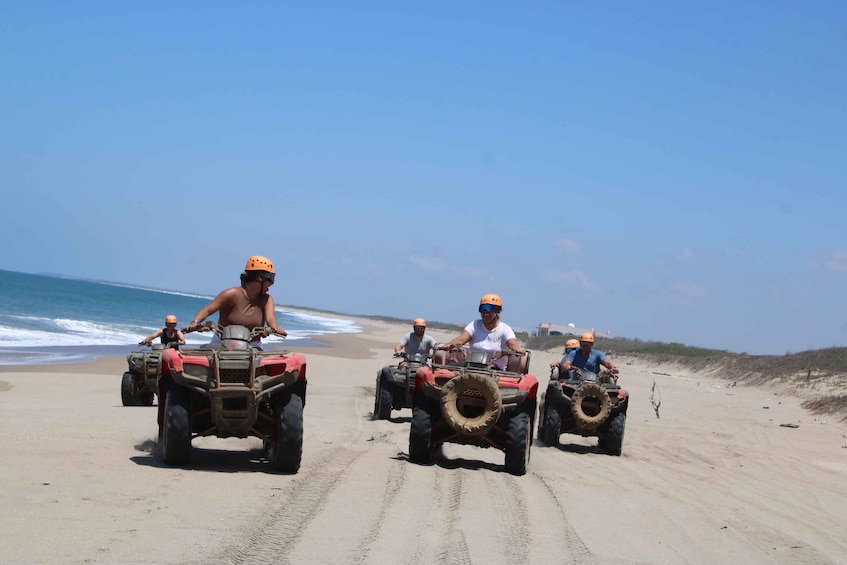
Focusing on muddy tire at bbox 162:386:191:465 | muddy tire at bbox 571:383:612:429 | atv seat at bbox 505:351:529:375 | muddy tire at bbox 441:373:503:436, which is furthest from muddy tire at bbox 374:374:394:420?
muddy tire at bbox 162:386:191:465

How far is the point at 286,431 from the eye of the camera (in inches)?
356

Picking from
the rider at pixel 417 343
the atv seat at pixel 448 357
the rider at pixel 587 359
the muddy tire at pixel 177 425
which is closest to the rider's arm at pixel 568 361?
the rider at pixel 587 359

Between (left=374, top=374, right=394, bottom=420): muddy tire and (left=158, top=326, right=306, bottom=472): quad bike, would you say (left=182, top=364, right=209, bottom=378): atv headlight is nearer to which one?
(left=158, top=326, right=306, bottom=472): quad bike

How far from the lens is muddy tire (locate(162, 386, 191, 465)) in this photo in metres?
8.85

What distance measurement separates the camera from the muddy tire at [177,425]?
885cm

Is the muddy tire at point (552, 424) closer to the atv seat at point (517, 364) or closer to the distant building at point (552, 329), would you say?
the atv seat at point (517, 364)

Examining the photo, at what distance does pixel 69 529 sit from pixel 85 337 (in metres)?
39.0

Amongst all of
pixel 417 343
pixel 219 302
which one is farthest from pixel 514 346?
pixel 417 343

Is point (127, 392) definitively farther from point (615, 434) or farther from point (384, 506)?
point (384, 506)

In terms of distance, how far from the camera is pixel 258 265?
986 centimetres

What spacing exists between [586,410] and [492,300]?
3118 millimetres

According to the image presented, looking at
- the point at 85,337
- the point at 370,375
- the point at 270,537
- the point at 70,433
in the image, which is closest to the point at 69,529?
the point at 270,537

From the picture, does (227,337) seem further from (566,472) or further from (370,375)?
(370,375)

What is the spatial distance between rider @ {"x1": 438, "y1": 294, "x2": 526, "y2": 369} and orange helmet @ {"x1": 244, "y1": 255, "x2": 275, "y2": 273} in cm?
250
